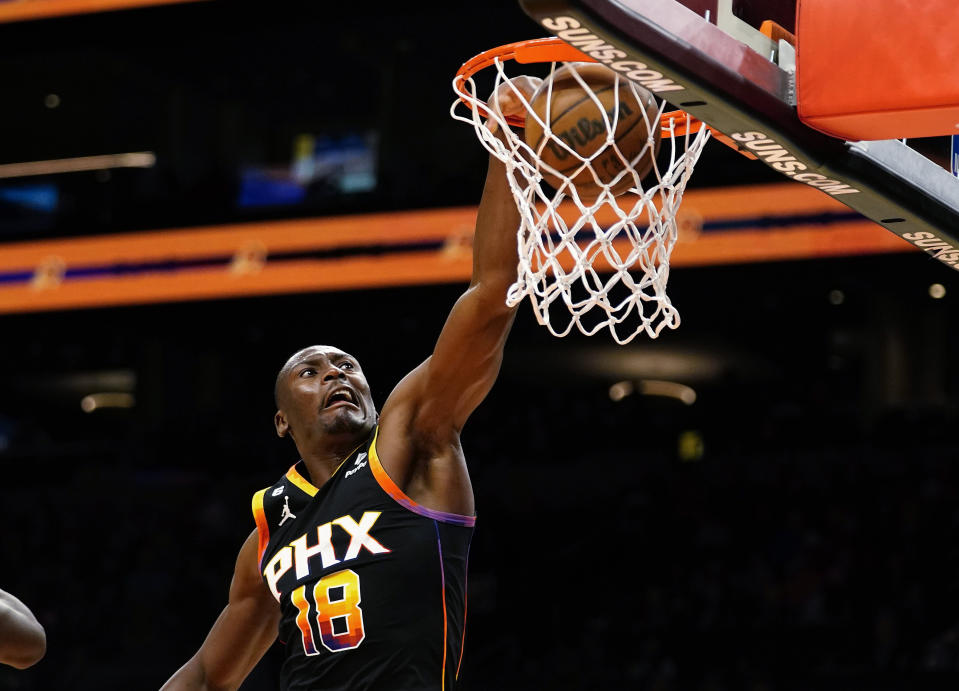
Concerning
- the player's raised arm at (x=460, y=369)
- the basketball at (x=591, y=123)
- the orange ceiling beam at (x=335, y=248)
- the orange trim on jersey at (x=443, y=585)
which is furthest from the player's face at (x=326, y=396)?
the orange ceiling beam at (x=335, y=248)

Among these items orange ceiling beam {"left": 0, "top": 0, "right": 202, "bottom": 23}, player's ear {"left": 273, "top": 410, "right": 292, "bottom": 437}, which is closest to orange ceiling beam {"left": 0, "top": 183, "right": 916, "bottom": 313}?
orange ceiling beam {"left": 0, "top": 0, "right": 202, "bottom": 23}

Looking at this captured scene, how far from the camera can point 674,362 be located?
691 inches

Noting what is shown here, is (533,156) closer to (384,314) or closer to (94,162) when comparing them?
(384,314)

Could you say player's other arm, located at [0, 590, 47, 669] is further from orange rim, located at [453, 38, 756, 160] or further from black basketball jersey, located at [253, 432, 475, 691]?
orange rim, located at [453, 38, 756, 160]

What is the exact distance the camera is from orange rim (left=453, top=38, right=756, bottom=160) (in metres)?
3.13

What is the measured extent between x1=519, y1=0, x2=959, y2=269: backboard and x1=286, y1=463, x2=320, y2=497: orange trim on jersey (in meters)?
1.54

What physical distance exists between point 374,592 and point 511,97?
1214 millimetres

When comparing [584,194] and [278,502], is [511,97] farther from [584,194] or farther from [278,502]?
[278,502]

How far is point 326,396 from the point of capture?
3916mm

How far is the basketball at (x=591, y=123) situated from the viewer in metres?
3.15

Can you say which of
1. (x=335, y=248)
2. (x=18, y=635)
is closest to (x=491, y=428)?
(x=335, y=248)

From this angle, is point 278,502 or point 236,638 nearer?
point 278,502

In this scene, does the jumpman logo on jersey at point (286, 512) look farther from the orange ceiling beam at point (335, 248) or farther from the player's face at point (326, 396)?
the orange ceiling beam at point (335, 248)

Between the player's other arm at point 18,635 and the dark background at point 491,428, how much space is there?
20.7ft
